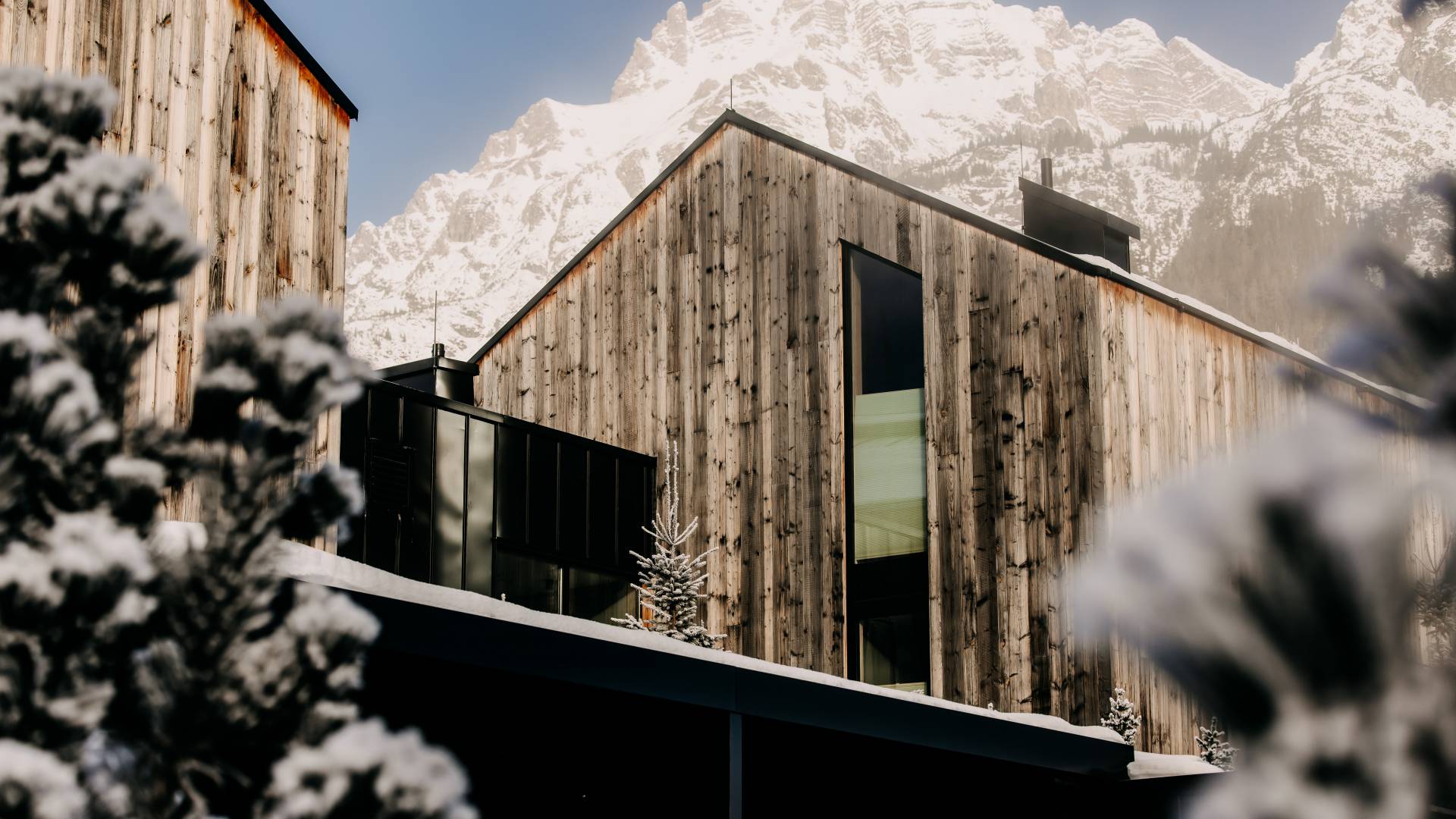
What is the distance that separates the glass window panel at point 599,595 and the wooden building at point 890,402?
1122mm

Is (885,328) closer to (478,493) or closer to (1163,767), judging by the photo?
(478,493)

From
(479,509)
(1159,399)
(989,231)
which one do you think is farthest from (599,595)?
(1159,399)

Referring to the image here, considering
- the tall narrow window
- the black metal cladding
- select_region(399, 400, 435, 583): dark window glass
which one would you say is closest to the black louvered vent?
the black metal cladding

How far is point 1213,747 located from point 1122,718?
0.93 meters

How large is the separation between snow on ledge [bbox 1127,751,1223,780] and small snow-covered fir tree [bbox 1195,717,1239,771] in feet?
0.58

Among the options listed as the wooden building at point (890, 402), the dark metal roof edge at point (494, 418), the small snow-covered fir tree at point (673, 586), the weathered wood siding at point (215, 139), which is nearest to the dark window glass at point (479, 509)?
the dark metal roof edge at point (494, 418)

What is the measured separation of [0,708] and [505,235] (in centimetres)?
19337

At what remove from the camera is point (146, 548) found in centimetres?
269

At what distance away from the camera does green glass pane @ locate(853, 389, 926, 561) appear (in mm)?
15172

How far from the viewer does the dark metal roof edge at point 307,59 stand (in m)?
10.9

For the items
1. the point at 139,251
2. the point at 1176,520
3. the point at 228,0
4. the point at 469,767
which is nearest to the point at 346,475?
the point at 139,251

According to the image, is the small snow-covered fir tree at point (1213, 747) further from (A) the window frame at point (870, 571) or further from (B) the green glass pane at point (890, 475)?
(B) the green glass pane at point (890, 475)

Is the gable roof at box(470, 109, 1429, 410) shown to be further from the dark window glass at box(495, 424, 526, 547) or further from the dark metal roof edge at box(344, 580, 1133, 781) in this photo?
the dark metal roof edge at box(344, 580, 1133, 781)

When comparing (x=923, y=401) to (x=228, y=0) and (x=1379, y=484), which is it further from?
(x=1379, y=484)
